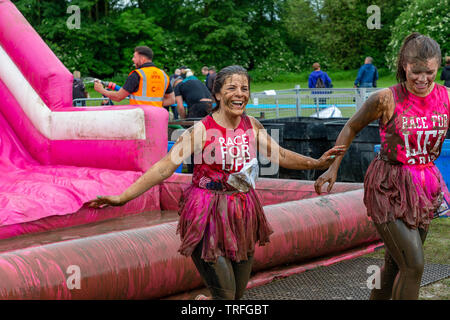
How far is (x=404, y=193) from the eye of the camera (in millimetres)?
3445

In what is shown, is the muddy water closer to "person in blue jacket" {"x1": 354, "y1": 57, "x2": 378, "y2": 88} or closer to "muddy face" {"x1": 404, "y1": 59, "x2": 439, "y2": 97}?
"muddy face" {"x1": 404, "y1": 59, "x2": 439, "y2": 97}

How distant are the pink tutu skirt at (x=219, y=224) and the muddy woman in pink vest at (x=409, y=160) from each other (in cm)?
67

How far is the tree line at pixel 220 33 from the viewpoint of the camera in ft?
113

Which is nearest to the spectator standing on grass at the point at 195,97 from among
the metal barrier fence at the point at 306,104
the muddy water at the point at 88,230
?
the metal barrier fence at the point at 306,104

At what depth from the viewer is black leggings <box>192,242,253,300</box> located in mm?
3320

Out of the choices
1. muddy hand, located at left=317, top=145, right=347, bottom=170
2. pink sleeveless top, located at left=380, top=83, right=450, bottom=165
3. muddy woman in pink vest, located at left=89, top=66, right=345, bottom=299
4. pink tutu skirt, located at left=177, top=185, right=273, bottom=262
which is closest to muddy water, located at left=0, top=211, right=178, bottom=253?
muddy woman in pink vest, located at left=89, top=66, right=345, bottom=299

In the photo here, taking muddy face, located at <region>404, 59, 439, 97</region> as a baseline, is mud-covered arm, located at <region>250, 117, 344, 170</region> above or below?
below

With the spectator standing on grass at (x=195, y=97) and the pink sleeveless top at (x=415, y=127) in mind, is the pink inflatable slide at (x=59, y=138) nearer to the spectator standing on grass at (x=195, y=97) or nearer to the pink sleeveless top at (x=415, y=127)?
the pink sleeveless top at (x=415, y=127)

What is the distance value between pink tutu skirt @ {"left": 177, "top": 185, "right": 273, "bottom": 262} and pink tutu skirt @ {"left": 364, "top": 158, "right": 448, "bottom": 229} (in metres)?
0.64

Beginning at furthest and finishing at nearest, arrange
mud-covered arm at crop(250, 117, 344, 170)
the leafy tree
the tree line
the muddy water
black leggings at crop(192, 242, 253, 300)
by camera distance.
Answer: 1. the tree line
2. the leafy tree
3. the muddy water
4. mud-covered arm at crop(250, 117, 344, 170)
5. black leggings at crop(192, 242, 253, 300)

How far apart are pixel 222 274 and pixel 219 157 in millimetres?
569

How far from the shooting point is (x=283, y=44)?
135 ft
